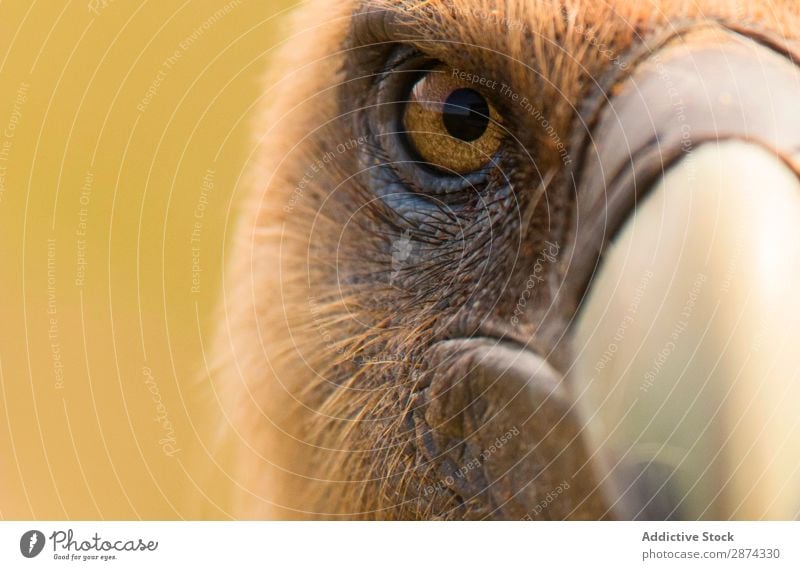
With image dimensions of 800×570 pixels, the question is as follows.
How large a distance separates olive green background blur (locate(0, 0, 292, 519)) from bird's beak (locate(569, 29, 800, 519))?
36 cm

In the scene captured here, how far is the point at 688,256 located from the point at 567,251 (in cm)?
9

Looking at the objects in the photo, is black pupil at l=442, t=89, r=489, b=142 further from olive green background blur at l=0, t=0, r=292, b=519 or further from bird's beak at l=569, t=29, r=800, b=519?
olive green background blur at l=0, t=0, r=292, b=519

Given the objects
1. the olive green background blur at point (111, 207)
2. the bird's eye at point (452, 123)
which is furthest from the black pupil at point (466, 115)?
the olive green background blur at point (111, 207)

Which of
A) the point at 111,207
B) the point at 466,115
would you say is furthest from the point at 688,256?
the point at 111,207

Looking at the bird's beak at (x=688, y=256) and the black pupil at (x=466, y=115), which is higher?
the black pupil at (x=466, y=115)

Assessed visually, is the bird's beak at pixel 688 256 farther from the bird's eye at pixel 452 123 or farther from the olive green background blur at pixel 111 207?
the olive green background blur at pixel 111 207

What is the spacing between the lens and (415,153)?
0.69 meters

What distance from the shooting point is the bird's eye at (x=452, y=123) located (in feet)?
2.19

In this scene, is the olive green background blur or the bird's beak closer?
the bird's beak

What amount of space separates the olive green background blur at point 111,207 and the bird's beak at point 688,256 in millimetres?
361

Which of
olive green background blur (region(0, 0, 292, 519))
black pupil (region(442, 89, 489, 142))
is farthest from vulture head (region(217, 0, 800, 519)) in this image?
olive green background blur (region(0, 0, 292, 519))

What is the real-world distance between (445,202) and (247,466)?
0.36 m

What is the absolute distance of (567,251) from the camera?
647mm

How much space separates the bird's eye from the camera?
26.3 inches
